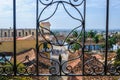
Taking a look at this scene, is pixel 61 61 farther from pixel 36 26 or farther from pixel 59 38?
pixel 36 26

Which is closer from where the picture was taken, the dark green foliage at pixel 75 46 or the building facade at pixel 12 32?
the dark green foliage at pixel 75 46

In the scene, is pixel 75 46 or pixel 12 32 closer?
pixel 75 46

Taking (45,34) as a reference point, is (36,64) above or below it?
below

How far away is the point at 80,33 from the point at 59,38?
0.16 m

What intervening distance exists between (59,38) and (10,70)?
→ 0.43 meters

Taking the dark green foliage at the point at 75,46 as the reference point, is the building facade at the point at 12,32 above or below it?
above

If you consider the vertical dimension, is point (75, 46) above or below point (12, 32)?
below

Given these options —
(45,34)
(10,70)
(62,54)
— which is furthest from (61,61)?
(10,70)

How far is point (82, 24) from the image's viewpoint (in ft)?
6.72

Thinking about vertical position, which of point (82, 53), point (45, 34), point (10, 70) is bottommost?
point (10, 70)

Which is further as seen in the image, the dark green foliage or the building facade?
the building facade

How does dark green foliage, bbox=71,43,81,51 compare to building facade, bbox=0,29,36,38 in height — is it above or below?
below

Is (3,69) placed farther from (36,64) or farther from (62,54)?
(62,54)

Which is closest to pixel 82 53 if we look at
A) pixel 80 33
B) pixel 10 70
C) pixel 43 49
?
pixel 80 33
